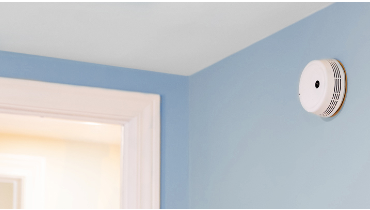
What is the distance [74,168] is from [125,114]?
468 mm

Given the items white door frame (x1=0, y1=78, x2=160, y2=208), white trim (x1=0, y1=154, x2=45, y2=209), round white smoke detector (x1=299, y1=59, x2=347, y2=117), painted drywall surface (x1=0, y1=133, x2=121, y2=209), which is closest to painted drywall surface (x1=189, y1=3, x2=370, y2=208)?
round white smoke detector (x1=299, y1=59, x2=347, y2=117)

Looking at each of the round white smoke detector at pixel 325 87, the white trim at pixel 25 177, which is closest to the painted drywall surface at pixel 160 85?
the white trim at pixel 25 177

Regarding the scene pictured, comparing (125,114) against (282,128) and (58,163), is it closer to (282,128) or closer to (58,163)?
(58,163)

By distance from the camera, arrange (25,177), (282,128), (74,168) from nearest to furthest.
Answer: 1. (282,128)
2. (25,177)
3. (74,168)

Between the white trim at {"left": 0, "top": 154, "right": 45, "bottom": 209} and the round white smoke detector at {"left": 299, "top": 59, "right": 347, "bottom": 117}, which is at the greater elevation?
the round white smoke detector at {"left": 299, "top": 59, "right": 347, "bottom": 117}

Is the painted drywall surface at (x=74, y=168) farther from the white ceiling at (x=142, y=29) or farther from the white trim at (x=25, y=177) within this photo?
the white ceiling at (x=142, y=29)

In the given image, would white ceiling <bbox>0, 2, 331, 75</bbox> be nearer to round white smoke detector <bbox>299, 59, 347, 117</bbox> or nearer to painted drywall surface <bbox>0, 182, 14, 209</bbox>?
round white smoke detector <bbox>299, 59, 347, 117</bbox>

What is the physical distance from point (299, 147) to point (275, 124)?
16 cm

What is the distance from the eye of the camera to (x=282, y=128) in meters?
1.73

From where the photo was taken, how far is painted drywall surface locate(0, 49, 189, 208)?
204cm

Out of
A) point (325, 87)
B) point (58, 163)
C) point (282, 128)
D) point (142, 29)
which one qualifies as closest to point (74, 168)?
point (58, 163)

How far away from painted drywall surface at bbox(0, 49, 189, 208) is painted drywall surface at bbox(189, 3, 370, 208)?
2.3 inches

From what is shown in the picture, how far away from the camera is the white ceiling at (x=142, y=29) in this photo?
1574 millimetres

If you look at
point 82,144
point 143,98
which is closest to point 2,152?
point 82,144
